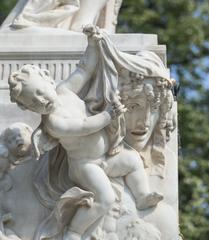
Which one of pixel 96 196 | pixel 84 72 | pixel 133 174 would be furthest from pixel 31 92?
pixel 133 174

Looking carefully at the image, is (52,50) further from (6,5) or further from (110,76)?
(6,5)

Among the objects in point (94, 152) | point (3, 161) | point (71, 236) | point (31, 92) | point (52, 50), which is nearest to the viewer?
point (31, 92)

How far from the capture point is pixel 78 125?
507cm

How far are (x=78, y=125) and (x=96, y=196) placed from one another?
50cm

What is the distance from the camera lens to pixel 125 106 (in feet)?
17.6

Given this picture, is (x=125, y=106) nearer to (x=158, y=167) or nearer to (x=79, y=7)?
(x=158, y=167)

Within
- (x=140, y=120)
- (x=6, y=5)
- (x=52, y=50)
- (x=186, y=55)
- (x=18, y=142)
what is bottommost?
(x=186, y=55)

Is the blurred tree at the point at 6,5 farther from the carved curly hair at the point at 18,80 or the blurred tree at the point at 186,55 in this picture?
the carved curly hair at the point at 18,80

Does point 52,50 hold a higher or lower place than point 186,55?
higher

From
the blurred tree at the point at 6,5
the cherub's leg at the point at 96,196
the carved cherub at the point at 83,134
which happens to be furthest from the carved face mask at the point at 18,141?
the blurred tree at the point at 6,5

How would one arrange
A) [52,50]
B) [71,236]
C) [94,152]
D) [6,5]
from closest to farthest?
[71,236] < [94,152] < [52,50] < [6,5]

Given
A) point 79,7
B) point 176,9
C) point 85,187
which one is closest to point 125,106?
point 85,187

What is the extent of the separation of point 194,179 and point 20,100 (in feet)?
27.5

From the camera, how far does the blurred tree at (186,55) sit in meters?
13.5
